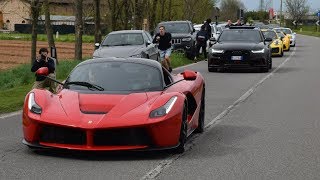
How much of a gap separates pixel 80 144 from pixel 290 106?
7.10m

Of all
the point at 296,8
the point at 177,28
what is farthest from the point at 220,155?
the point at 296,8

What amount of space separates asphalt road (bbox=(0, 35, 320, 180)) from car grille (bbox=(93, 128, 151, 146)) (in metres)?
0.22

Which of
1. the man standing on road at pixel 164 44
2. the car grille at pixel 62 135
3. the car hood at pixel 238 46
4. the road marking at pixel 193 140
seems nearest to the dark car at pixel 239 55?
the car hood at pixel 238 46

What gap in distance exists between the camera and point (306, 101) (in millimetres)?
14422

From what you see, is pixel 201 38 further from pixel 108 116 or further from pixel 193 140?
pixel 108 116

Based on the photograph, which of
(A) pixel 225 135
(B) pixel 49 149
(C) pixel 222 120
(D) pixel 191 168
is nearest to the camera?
(D) pixel 191 168

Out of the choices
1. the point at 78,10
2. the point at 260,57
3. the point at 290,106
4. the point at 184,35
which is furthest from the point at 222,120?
the point at 184,35

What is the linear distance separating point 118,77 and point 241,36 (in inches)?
649

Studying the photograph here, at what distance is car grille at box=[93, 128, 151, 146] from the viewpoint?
716 centimetres

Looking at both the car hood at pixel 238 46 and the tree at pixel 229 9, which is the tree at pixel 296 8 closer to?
the tree at pixel 229 9

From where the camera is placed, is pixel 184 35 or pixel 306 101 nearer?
pixel 306 101

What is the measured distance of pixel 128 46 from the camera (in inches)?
826

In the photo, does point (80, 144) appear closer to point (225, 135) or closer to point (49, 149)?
point (49, 149)

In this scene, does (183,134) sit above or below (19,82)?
above
